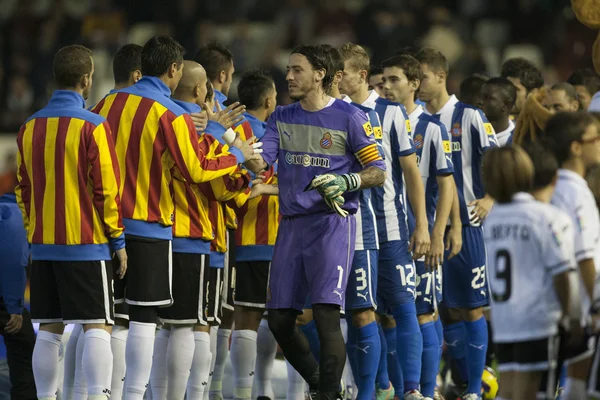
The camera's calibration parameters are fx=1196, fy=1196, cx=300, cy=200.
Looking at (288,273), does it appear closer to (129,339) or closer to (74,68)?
(129,339)

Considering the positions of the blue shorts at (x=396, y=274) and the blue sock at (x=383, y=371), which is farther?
the blue sock at (x=383, y=371)

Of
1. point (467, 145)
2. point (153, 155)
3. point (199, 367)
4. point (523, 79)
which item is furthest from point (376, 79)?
point (199, 367)

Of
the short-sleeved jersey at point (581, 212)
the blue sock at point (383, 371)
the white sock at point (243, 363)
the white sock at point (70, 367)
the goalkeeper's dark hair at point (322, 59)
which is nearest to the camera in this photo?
the short-sleeved jersey at point (581, 212)

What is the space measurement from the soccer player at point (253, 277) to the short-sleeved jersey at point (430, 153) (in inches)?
43.4

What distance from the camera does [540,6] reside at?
2022 cm

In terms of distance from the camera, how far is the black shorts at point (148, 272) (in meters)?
7.35

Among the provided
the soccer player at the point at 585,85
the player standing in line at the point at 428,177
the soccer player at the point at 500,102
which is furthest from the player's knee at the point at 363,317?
the soccer player at the point at 585,85

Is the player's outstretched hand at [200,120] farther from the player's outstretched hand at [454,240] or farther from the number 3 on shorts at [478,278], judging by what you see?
the number 3 on shorts at [478,278]

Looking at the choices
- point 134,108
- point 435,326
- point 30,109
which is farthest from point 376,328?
point 30,109

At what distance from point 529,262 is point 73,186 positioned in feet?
9.44

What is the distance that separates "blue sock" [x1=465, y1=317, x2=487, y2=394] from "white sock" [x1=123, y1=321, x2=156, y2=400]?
2.73 meters

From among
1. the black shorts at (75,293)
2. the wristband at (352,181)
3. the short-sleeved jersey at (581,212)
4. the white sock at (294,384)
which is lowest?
the white sock at (294,384)

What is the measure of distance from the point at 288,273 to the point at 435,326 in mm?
2102

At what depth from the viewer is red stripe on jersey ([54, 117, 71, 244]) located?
716 centimetres
